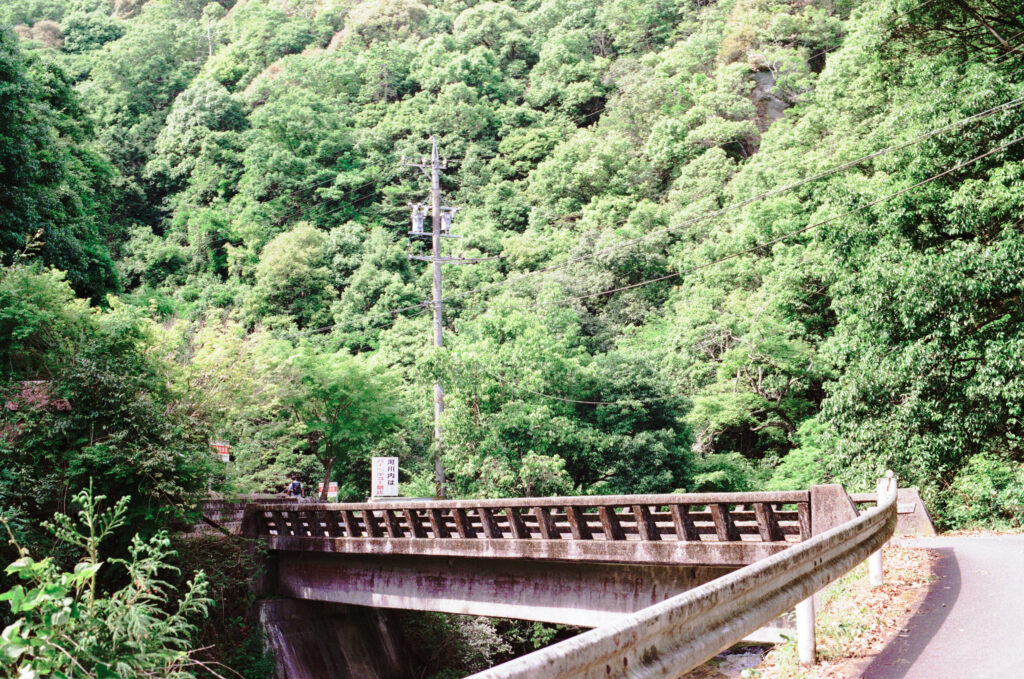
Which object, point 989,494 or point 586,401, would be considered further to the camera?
point 586,401

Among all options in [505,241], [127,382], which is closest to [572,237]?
[505,241]

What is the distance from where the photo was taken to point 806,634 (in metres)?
5.66

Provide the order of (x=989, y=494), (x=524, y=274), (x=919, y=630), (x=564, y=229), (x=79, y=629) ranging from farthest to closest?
(x=564, y=229) → (x=524, y=274) → (x=989, y=494) → (x=919, y=630) → (x=79, y=629)

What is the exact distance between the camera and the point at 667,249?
44375 mm

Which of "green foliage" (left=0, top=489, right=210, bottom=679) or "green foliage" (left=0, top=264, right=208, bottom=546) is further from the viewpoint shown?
"green foliage" (left=0, top=264, right=208, bottom=546)

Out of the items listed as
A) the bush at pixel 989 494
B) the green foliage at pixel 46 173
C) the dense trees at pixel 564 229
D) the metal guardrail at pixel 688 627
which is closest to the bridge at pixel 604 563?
Answer: the metal guardrail at pixel 688 627

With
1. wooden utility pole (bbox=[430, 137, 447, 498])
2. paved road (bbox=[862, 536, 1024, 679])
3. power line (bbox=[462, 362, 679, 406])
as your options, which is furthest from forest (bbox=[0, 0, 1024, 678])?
paved road (bbox=[862, 536, 1024, 679])

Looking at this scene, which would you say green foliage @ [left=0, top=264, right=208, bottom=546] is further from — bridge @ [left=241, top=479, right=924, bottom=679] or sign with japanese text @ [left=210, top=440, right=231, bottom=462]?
bridge @ [left=241, top=479, right=924, bottom=679]

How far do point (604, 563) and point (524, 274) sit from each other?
99.8 ft

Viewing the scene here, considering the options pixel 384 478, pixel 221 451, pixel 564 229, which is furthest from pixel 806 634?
pixel 564 229

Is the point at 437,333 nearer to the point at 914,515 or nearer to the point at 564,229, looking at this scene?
the point at 914,515

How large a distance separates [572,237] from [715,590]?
47.3 meters

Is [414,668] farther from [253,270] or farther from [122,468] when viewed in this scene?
[253,270]

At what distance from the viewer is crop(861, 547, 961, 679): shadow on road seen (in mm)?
5000
